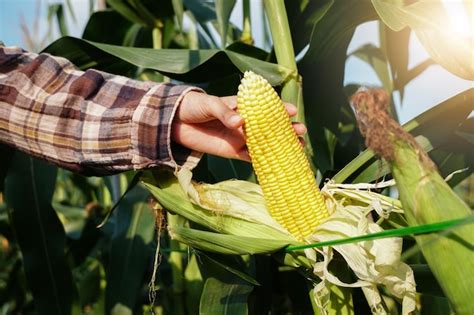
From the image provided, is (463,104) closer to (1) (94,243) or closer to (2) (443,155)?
(2) (443,155)

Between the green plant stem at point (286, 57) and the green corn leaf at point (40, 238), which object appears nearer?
the green plant stem at point (286, 57)

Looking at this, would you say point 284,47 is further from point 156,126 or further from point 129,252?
point 129,252

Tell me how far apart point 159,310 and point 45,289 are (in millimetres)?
410

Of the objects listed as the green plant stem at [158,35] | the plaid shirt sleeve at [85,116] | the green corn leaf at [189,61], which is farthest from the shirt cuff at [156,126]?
the green plant stem at [158,35]

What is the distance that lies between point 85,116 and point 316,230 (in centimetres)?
39

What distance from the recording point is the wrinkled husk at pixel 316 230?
28.2 inches

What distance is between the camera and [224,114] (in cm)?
79

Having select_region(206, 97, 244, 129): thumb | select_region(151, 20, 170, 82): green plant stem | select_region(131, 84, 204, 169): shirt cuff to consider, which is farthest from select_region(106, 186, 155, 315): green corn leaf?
select_region(206, 97, 244, 129): thumb

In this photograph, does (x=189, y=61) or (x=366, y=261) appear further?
(x=189, y=61)

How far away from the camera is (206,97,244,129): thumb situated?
2.54 feet

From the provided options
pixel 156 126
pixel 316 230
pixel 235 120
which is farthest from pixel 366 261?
pixel 156 126

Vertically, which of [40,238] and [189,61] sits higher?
[189,61]

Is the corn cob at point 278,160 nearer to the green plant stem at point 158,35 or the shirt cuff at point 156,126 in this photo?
the shirt cuff at point 156,126

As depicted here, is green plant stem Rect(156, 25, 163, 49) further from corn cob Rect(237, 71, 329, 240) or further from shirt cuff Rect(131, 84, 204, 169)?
corn cob Rect(237, 71, 329, 240)
